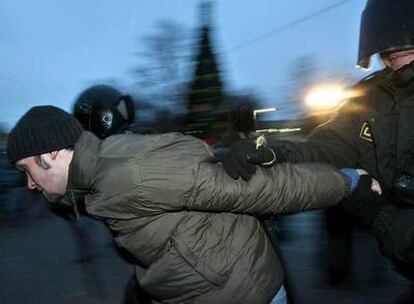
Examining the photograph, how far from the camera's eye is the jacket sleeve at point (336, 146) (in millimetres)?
2088

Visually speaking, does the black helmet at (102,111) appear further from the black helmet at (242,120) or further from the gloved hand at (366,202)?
the gloved hand at (366,202)

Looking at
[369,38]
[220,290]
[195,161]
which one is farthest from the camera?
[369,38]

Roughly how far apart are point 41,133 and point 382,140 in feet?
3.94

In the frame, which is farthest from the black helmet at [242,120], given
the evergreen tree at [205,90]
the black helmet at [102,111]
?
the evergreen tree at [205,90]

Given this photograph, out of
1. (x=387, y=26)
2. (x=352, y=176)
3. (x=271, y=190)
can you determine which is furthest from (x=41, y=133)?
(x=387, y=26)

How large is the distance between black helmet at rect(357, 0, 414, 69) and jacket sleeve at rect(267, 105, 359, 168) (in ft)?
0.92

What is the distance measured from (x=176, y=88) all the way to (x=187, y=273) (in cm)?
1051

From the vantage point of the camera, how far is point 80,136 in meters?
1.79

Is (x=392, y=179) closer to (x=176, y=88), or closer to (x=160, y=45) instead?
(x=176, y=88)

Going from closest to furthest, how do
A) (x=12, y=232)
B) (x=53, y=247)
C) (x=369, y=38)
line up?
(x=369, y=38), (x=53, y=247), (x=12, y=232)

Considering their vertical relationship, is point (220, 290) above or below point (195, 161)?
below

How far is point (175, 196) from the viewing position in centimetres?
160

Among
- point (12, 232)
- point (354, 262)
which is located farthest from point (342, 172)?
point (12, 232)

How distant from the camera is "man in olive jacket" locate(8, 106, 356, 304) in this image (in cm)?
160
